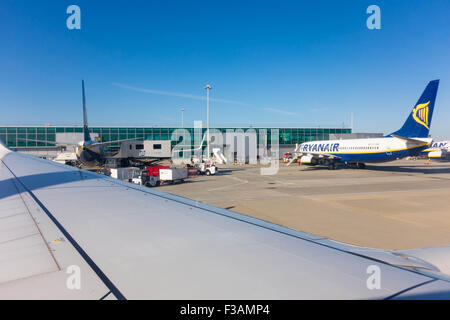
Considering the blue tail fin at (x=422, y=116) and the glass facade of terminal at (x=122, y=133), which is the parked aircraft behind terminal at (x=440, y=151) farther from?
the blue tail fin at (x=422, y=116)

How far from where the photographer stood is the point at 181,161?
47281 millimetres

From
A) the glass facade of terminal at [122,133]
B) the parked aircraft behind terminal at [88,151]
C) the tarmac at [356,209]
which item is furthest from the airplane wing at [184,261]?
the glass facade of terminal at [122,133]

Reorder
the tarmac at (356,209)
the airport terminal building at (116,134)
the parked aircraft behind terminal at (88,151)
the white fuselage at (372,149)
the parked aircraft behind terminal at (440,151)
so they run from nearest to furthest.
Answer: the tarmac at (356,209), the parked aircraft behind terminal at (88,151), the white fuselage at (372,149), the airport terminal building at (116,134), the parked aircraft behind terminal at (440,151)

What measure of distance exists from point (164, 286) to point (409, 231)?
462 inches

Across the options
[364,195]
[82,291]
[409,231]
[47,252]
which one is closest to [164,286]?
[82,291]

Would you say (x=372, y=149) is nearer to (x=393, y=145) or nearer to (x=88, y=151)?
(x=393, y=145)

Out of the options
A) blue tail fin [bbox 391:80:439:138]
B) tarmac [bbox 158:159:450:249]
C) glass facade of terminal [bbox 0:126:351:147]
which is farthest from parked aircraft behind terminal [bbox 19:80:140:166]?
blue tail fin [bbox 391:80:439:138]

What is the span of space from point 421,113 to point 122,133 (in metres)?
48.1

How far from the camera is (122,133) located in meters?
55.6

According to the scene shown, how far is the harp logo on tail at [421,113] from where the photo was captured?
29203 mm

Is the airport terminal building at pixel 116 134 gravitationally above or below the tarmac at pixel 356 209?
above

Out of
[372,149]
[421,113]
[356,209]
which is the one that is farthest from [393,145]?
[356,209]

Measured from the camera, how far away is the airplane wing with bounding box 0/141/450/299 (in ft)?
5.46
